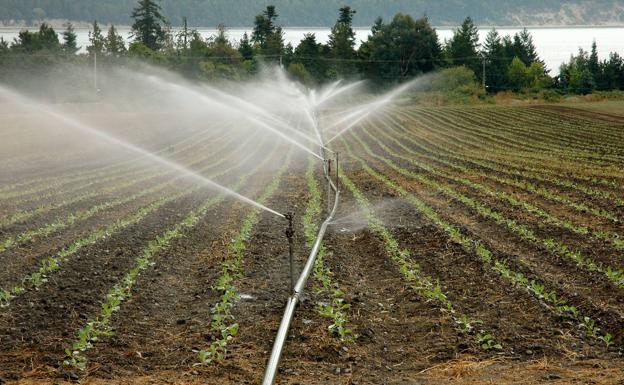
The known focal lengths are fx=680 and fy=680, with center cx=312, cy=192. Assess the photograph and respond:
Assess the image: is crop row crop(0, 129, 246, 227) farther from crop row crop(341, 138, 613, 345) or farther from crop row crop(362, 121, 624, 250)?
crop row crop(362, 121, 624, 250)

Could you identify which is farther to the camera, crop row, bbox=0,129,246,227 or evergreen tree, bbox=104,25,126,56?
evergreen tree, bbox=104,25,126,56

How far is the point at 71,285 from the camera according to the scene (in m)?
9.94

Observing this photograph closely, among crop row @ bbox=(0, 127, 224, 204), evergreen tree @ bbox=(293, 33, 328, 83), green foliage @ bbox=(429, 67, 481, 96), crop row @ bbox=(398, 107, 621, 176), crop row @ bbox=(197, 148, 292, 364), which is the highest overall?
evergreen tree @ bbox=(293, 33, 328, 83)

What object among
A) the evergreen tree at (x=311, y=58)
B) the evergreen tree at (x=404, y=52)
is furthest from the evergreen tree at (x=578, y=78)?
the evergreen tree at (x=311, y=58)

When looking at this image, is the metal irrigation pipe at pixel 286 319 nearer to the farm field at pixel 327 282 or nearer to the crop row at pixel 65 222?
the farm field at pixel 327 282

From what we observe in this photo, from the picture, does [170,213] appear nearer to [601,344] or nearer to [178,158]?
[601,344]

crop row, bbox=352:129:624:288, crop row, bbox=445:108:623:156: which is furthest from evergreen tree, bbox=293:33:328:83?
crop row, bbox=352:129:624:288

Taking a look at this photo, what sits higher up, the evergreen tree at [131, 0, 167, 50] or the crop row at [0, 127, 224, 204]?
the evergreen tree at [131, 0, 167, 50]

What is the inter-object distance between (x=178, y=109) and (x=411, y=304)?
198 feet

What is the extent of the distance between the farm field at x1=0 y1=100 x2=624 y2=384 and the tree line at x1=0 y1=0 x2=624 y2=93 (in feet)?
202

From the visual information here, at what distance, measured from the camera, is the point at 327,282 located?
400 inches

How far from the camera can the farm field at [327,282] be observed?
23.9 ft

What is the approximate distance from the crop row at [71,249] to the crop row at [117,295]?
1083 millimetres

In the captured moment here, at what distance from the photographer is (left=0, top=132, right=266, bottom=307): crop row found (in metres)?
9.60
